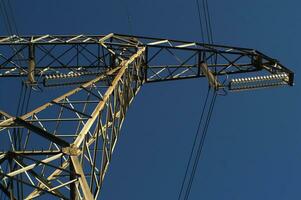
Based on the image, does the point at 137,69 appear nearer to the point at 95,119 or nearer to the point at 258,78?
the point at 258,78

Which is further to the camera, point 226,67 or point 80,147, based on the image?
point 226,67

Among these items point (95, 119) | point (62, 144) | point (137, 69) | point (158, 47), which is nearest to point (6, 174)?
point (62, 144)

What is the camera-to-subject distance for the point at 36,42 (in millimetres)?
22031

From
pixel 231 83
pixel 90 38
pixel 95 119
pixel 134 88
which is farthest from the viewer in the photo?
pixel 90 38

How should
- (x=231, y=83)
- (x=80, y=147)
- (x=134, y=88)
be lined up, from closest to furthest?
1. (x=80, y=147)
2. (x=231, y=83)
3. (x=134, y=88)

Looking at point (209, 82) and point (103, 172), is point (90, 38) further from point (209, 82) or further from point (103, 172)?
point (103, 172)

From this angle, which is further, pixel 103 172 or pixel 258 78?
pixel 258 78

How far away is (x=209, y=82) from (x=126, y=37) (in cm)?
436

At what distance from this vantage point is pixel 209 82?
70.3 feet

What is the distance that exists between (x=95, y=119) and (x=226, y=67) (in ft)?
33.5

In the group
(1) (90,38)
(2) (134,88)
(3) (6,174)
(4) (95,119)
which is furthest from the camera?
(1) (90,38)

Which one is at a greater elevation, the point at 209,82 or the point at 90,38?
the point at 90,38

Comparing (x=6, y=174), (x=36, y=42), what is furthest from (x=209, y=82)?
(x=6, y=174)

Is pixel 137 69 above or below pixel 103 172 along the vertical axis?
above
